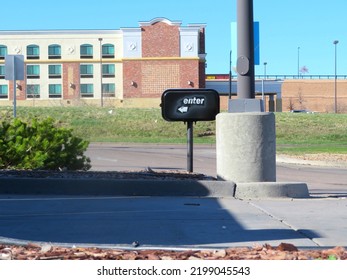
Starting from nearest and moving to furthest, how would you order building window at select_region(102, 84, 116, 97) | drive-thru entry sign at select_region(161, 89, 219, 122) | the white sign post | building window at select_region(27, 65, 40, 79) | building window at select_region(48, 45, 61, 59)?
drive-thru entry sign at select_region(161, 89, 219, 122), the white sign post, building window at select_region(27, 65, 40, 79), building window at select_region(48, 45, 61, 59), building window at select_region(102, 84, 116, 97)

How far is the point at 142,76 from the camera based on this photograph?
73.8 m

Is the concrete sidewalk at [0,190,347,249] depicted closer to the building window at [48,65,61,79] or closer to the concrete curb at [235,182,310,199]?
the concrete curb at [235,182,310,199]

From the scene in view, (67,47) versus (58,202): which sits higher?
(67,47)

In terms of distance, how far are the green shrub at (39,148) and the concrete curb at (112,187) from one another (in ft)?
8.01

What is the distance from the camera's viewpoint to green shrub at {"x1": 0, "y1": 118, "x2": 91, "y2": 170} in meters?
14.8

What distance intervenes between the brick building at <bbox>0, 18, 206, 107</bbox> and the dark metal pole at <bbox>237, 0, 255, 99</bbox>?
5910cm

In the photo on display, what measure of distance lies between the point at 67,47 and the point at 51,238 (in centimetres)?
6861

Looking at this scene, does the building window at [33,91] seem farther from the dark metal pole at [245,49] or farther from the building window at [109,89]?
the dark metal pole at [245,49]

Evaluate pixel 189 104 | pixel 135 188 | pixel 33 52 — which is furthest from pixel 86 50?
pixel 135 188

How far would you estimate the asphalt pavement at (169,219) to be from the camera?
25.9 ft

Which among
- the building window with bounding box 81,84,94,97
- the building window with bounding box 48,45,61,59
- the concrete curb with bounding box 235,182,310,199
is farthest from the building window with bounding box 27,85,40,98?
the concrete curb with bounding box 235,182,310,199

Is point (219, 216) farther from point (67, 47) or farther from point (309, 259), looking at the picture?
point (67, 47)

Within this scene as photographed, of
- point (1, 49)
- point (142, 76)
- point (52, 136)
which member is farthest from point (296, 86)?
point (52, 136)

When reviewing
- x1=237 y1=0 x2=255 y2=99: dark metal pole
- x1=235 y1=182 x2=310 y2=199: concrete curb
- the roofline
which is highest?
the roofline
